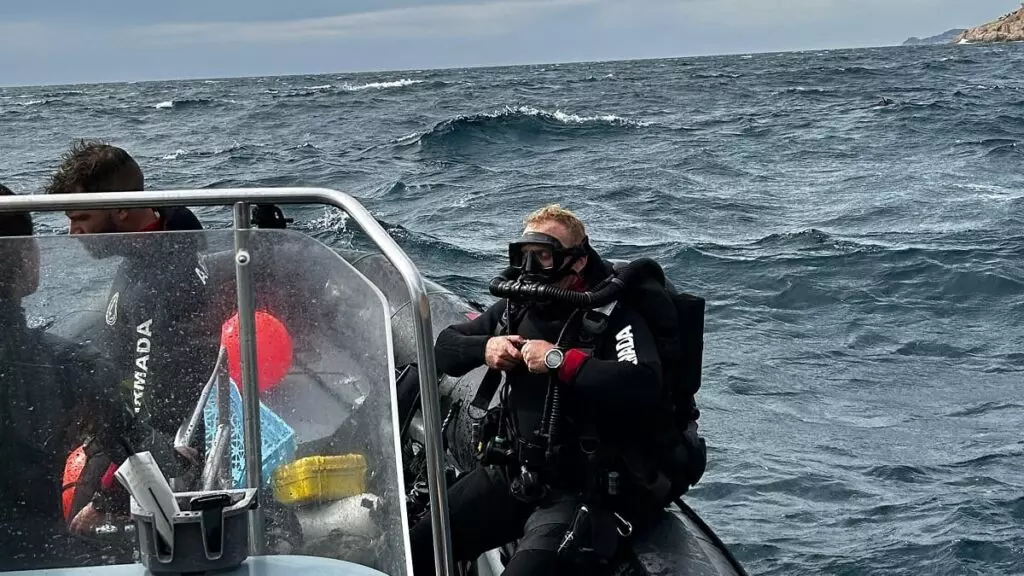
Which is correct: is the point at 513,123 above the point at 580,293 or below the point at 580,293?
below

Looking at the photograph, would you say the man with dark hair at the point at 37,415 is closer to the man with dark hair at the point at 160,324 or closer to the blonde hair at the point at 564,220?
the man with dark hair at the point at 160,324

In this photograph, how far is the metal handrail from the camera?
174 cm

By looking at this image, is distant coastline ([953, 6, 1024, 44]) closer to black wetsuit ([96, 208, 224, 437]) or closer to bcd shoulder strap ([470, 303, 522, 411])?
bcd shoulder strap ([470, 303, 522, 411])

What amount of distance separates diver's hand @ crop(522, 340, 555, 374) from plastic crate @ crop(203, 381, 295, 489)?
4.48ft

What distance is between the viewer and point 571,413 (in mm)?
3318

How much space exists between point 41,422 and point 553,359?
1.60 meters

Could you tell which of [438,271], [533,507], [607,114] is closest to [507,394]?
[533,507]

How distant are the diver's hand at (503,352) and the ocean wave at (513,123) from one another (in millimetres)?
18313

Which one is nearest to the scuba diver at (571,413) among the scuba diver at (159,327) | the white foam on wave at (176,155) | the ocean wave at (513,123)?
the scuba diver at (159,327)

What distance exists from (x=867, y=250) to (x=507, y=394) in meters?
8.52

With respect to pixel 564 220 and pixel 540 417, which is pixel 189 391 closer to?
pixel 540 417

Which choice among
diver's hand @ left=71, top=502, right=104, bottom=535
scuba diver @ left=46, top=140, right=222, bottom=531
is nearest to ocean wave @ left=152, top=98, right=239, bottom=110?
scuba diver @ left=46, top=140, right=222, bottom=531

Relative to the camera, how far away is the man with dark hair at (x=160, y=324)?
1.87 metres

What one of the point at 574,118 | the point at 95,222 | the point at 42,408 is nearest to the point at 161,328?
the point at 42,408
